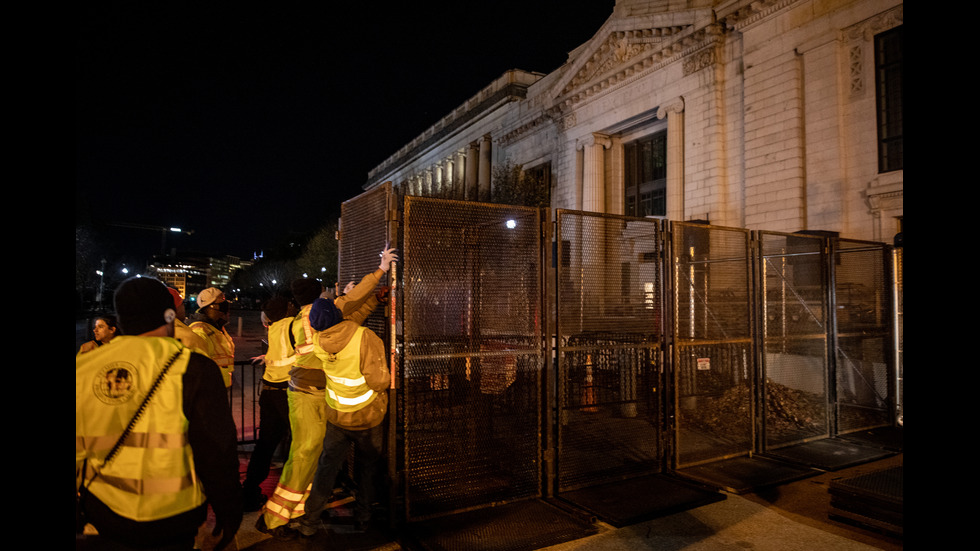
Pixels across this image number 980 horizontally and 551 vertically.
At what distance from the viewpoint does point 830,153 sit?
1504 cm

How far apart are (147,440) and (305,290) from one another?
2.92 metres

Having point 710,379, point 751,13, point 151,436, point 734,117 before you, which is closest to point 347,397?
point 151,436

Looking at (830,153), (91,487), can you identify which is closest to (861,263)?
(830,153)

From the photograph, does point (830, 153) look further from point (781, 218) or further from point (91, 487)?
point (91, 487)

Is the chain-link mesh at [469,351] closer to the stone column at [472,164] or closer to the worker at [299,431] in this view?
the worker at [299,431]

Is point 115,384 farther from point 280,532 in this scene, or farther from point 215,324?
point 215,324

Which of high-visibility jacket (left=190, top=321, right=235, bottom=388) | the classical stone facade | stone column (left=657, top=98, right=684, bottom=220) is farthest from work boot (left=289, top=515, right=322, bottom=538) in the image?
stone column (left=657, top=98, right=684, bottom=220)

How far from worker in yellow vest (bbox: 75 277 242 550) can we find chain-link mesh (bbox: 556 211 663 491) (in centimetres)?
375

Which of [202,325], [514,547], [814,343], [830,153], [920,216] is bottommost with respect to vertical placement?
[514,547]

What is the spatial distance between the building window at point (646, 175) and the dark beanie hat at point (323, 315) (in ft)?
62.7

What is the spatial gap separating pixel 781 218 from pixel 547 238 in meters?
13.4

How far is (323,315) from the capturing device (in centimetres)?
435

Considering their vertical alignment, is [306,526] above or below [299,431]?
below

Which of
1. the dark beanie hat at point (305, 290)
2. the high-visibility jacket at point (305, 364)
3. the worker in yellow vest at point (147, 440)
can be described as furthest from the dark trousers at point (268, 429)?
the worker in yellow vest at point (147, 440)
